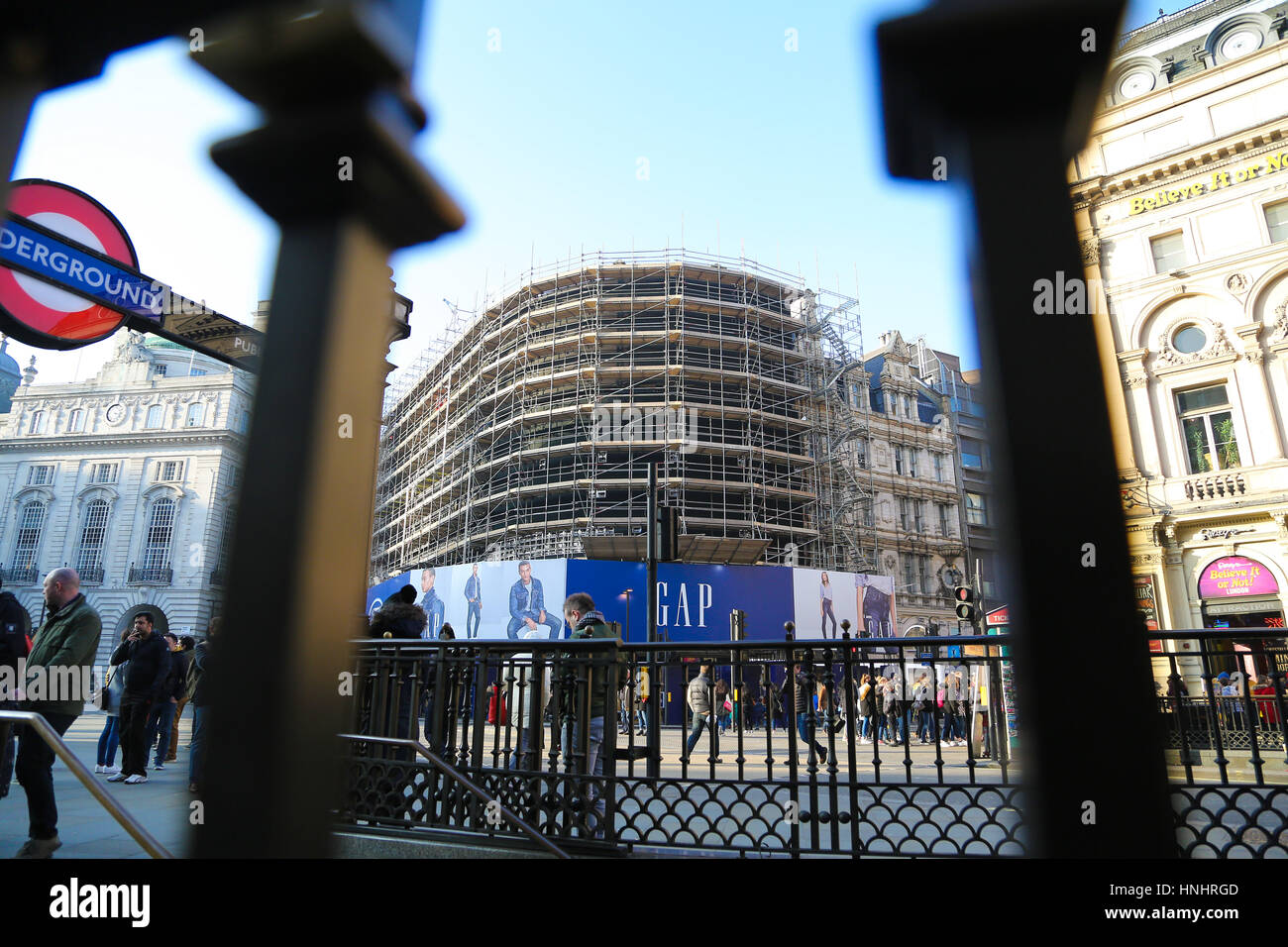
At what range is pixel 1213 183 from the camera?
762 inches

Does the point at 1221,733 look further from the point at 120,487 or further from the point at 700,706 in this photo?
the point at 120,487

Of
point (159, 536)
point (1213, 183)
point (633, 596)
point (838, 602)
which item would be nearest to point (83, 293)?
point (633, 596)

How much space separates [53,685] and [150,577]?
49.7 metres

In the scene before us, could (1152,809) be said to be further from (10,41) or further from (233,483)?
(10,41)

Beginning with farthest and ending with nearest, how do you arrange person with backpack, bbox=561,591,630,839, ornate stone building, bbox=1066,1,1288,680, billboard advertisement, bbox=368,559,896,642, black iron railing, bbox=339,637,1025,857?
1. billboard advertisement, bbox=368,559,896,642
2. ornate stone building, bbox=1066,1,1288,680
3. person with backpack, bbox=561,591,630,839
4. black iron railing, bbox=339,637,1025,857

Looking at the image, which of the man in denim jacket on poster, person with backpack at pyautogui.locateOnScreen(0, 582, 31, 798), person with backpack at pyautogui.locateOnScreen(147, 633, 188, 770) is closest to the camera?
person with backpack at pyautogui.locateOnScreen(0, 582, 31, 798)

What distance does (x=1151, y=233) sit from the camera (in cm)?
2016

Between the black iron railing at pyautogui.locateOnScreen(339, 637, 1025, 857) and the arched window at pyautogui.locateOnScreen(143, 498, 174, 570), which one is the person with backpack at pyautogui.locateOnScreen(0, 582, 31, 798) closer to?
the black iron railing at pyautogui.locateOnScreen(339, 637, 1025, 857)

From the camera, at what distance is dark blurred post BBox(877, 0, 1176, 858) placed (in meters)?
1.44

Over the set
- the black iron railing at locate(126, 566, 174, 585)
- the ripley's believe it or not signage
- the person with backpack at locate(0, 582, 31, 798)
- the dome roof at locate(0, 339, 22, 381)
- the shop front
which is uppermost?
the dome roof at locate(0, 339, 22, 381)

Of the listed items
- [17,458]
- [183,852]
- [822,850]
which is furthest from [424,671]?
[17,458]

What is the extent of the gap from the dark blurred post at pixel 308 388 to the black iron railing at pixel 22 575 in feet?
A: 192

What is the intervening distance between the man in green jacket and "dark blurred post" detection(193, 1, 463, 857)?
329cm

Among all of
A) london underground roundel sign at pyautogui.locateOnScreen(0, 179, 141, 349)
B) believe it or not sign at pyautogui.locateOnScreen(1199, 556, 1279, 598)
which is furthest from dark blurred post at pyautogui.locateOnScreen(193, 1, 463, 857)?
believe it or not sign at pyautogui.locateOnScreen(1199, 556, 1279, 598)
